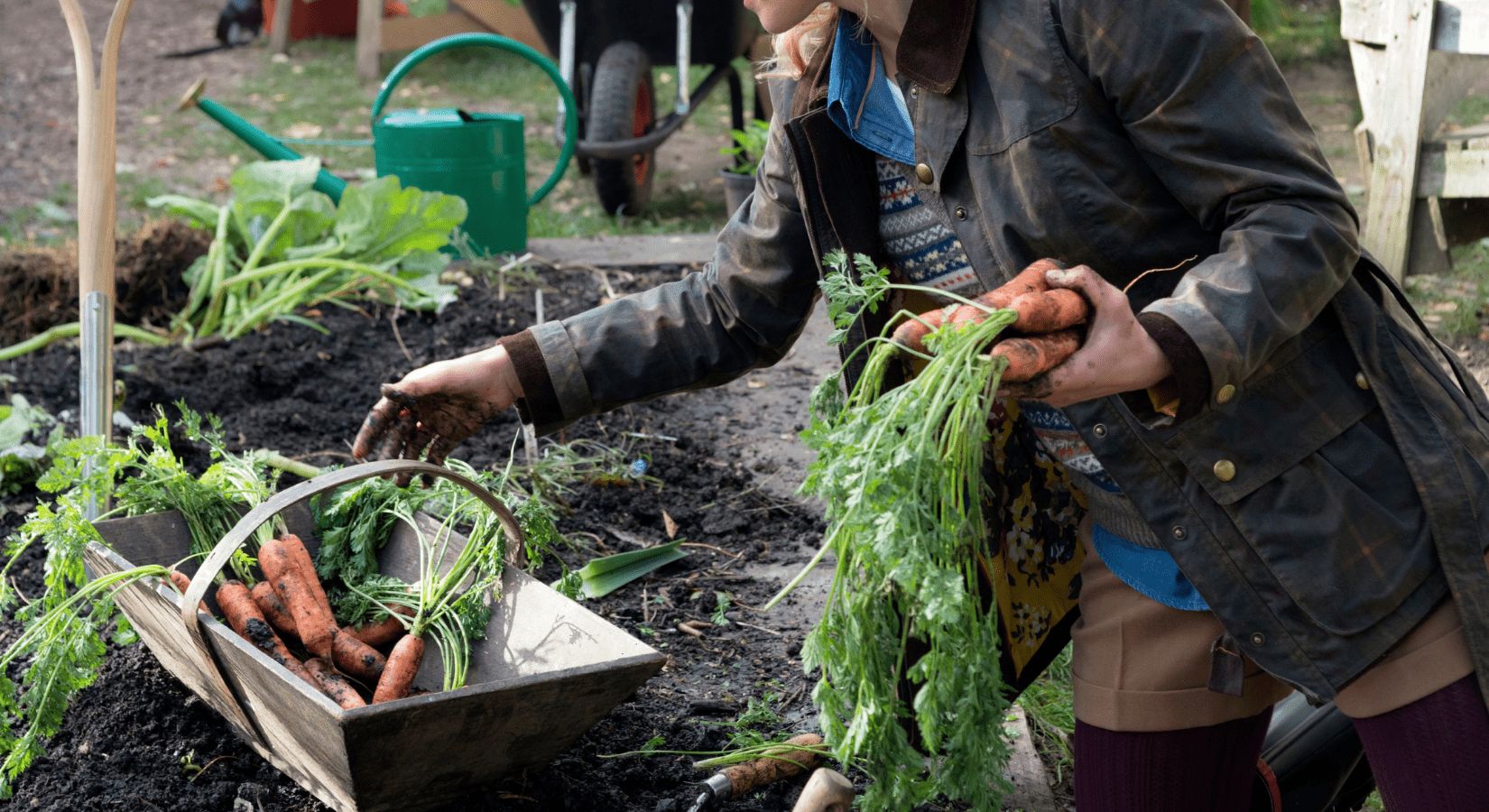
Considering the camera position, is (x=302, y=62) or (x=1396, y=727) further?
(x=302, y=62)

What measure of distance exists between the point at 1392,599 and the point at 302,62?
31.6 feet

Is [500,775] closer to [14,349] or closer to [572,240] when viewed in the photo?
[14,349]

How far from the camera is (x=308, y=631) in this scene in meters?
1.88

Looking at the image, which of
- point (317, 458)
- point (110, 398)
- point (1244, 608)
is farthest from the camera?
point (317, 458)

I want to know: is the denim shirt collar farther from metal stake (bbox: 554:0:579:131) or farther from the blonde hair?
metal stake (bbox: 554:0:579:131)

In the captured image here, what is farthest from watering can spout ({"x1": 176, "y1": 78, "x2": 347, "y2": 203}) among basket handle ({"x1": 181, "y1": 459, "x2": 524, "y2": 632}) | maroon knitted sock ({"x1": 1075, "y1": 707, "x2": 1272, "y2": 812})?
maroon knitted sock ({"x1": 1075, "y1": 707, "x2": 1272, "y2": 812})

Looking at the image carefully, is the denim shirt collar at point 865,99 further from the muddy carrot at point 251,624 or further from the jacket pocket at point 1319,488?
the muddy carrot at point 251,624

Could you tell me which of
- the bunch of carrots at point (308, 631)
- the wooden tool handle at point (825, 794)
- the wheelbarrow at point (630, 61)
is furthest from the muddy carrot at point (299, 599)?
the wheelbarrow at point (630, 61)

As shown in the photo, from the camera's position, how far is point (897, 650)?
1.30m

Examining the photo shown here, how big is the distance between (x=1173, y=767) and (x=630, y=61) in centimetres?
495

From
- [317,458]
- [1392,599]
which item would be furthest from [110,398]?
[1392,599]

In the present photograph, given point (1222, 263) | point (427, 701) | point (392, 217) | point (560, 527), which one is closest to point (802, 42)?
point (1222, 263)

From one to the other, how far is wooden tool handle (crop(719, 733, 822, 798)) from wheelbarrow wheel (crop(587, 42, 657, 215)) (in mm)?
4234

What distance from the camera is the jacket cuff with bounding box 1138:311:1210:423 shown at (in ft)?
3.81
